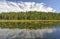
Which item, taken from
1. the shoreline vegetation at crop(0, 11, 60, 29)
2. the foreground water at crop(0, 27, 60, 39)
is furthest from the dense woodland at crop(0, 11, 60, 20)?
the foreground water at crop(0, 27, 60, 39)

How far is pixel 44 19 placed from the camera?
10.8 m

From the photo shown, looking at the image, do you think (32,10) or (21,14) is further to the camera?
(32,10)

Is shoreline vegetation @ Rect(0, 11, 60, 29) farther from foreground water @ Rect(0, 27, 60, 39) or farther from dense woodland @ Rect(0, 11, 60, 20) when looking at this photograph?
foreground water @ Rect(0, 27, 60, 39)

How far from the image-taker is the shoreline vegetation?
9.96m

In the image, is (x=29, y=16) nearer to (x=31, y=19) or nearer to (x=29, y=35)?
(x=31, y=19)

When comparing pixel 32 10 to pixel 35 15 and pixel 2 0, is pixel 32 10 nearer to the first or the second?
pixel 35 15

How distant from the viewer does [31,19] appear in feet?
35.4

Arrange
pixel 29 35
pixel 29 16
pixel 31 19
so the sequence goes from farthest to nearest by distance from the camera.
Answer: pixel 31 19, pixel 29 16, pixel 29 35

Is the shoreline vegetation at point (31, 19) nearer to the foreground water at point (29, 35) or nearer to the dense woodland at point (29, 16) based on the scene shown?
the dense woodland at point (29, 16)

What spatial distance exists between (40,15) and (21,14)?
1.22 m

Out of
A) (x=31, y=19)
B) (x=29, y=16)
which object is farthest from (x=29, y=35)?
(x=31, y=19)

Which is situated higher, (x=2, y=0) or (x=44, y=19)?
(x=2, y=0)

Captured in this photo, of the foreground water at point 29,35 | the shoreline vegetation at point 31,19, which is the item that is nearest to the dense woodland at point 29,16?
the shoreline vegetation at point 31,19

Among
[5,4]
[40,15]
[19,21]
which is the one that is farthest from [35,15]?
[5,4]
